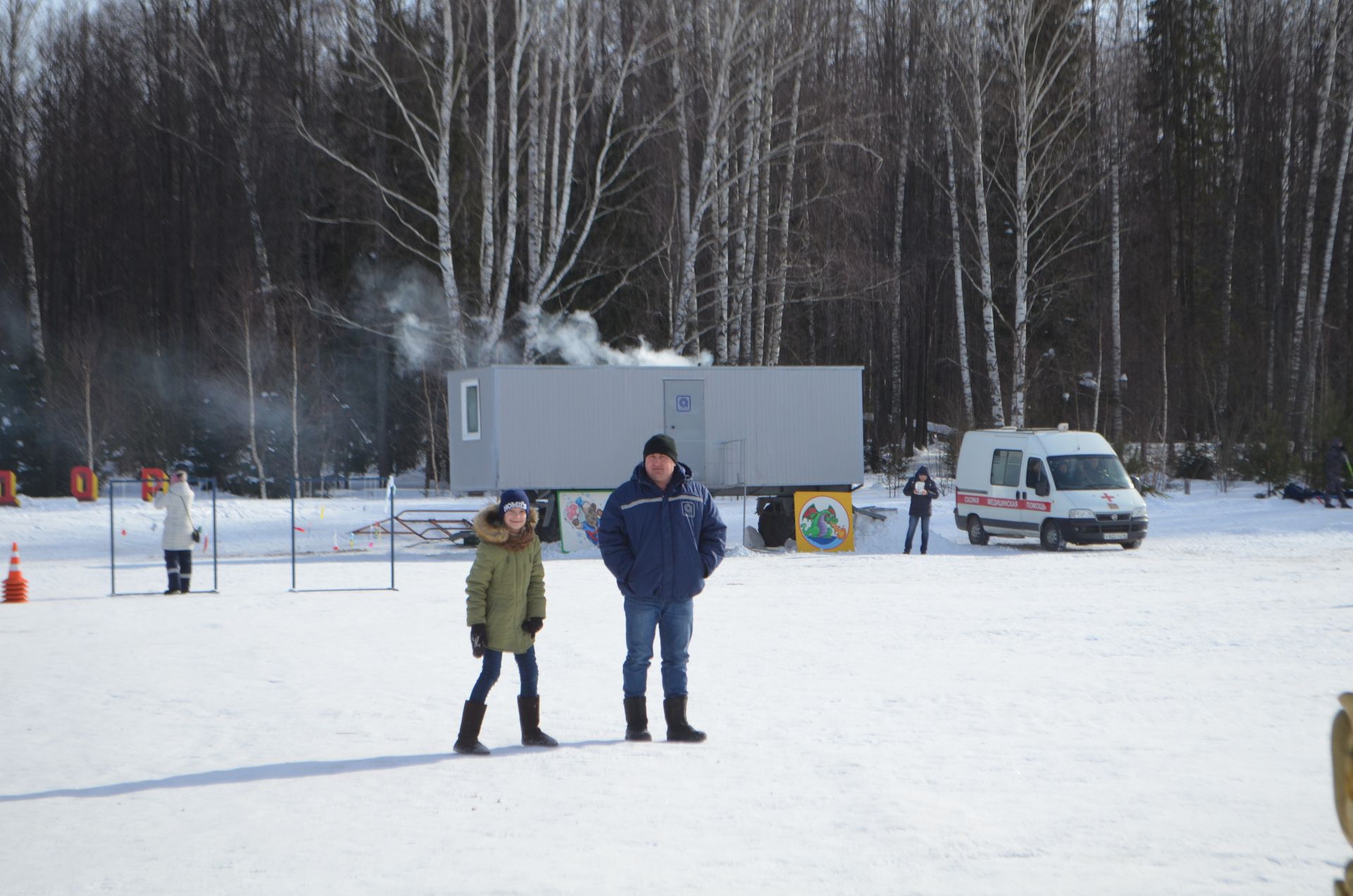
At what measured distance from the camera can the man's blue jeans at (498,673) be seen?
25.7 feet

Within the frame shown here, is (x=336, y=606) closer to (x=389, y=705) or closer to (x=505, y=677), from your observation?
(x=505, y=677)

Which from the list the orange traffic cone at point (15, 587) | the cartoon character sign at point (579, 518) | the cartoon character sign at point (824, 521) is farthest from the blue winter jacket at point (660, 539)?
the cartoon character sign at point (824, 521)

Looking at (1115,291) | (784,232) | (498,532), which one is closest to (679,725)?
(498,532)

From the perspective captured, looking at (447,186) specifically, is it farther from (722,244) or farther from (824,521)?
(824,521)

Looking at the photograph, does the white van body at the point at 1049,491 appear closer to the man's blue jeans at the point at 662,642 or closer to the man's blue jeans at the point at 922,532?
the man's blue jeans at the point at 922,532

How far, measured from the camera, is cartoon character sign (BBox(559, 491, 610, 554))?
23.5 m

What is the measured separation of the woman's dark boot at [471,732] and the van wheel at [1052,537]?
17.3 m

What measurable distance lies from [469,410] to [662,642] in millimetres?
17451

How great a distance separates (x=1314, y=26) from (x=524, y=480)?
100 ft

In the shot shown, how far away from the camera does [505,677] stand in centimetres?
1084

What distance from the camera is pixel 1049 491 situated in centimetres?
2362

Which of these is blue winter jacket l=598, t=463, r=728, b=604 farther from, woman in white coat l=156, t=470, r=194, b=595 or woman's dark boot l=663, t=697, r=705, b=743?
woman in white coat l=156, t=470, r=194, b=595

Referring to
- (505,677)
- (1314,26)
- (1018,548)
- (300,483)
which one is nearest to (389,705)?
(505,677)

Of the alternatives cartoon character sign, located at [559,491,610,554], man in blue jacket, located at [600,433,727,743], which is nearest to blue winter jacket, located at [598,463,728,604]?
man in blue jacket, located at [600,433,727,743]
